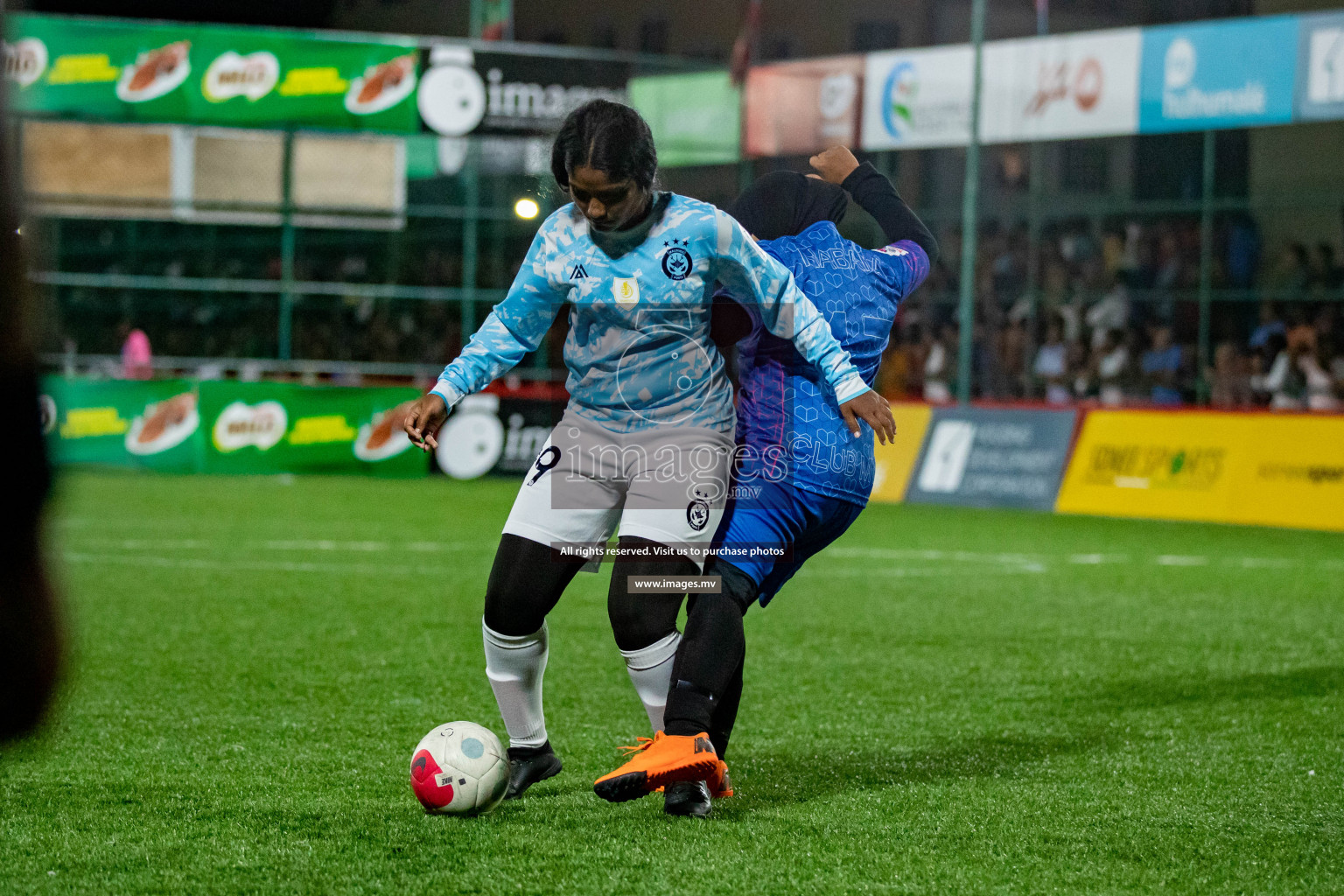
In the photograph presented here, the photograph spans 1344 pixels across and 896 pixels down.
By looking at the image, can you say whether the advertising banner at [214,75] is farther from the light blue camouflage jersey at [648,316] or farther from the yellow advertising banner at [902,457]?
the light blue camouflage jersey at [648,316]

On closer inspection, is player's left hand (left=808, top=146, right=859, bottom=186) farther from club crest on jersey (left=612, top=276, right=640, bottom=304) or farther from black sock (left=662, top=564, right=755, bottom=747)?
black sock (left=662, top=564, right=755, bottom=747)

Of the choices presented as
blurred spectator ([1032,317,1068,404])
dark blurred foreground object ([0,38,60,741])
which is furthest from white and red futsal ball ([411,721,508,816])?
blurred spectator ([1032,317,1068,404])

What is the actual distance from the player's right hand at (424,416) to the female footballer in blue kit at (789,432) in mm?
829

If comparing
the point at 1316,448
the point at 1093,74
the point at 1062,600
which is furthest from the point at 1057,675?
the point at 1093,74

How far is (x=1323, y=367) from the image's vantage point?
1692 centimetres

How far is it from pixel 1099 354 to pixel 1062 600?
9836 mm

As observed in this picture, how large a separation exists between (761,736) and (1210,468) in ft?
32.1

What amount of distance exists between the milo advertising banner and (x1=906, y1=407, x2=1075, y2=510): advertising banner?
243 inches

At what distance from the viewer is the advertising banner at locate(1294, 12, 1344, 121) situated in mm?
16094

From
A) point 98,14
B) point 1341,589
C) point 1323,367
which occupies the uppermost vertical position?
point 98,14

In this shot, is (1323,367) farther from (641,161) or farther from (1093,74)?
(641,161)

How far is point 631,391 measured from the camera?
13.8ft

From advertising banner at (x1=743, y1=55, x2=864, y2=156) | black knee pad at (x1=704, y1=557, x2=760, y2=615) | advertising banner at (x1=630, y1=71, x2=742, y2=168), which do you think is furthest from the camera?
advertising banner at (x1=630, y1=71, x2=742, y2=168)

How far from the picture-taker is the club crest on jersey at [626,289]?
4.09 m
